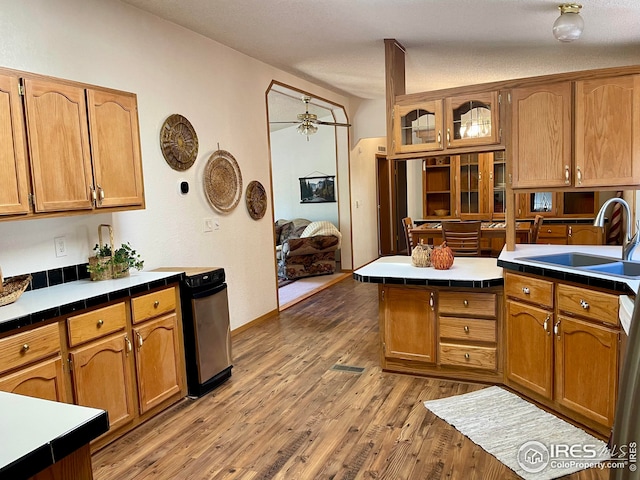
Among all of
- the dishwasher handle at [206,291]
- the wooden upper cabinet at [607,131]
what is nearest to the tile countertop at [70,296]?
the dishwasher handle at [206,291]

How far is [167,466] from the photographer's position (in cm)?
245

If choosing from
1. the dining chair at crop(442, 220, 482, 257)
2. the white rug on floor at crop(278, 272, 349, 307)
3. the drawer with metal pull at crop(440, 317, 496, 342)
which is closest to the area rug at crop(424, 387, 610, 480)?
the drawer with metal pull at crop(440, 317, 496, 342)

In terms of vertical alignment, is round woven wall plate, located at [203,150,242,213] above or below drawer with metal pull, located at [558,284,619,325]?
above

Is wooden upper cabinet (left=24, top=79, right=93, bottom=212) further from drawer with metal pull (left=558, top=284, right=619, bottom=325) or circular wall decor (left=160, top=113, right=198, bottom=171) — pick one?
drawer with metal pull (left=558, top=284, right=619, bottom=325)

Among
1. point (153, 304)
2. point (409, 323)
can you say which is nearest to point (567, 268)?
point (409, 323)

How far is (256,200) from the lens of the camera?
4945 millimetres

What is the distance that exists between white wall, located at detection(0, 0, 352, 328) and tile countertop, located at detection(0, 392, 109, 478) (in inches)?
73.5

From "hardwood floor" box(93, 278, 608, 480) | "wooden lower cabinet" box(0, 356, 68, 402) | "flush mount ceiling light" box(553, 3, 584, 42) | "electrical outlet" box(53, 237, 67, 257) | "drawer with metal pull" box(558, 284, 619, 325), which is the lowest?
"hardwood floor" box(93, 278, 608, 480)

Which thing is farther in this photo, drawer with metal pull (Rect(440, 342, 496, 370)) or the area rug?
drawer with metal pull (Rect(440, 342, 496, 370))

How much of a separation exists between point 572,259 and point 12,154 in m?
3.28

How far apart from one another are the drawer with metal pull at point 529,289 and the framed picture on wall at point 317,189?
638 cm

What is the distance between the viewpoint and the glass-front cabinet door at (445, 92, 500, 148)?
344cm

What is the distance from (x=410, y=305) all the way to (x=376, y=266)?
444mm

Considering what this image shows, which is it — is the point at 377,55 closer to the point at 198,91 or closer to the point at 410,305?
the point at 198,91
